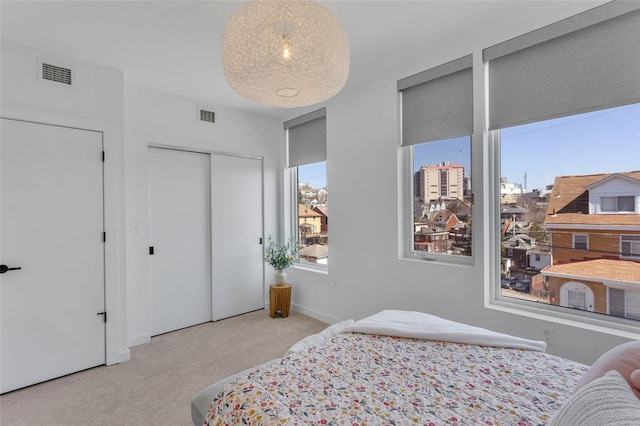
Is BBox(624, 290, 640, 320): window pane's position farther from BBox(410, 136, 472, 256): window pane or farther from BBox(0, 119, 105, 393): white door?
BBox(0, 119, 105, 393): white door

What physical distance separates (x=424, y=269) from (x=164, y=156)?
117 inches

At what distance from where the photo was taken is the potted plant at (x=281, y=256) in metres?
3.87

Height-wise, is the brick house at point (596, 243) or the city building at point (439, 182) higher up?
the city building at point (439, 182)

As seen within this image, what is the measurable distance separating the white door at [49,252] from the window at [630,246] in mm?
3920

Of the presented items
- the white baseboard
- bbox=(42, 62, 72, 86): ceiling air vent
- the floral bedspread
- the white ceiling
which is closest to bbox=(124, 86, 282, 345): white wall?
the white baseboard

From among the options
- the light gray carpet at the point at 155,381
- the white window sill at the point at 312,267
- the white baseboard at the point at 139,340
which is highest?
the white window sill at the point at 312,267

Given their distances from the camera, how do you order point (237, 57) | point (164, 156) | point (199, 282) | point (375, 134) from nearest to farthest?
point (237, 57) < point (375, 134) < point (164, 156) < point (199, 282)

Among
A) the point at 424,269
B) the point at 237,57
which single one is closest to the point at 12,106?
the point at 237,57

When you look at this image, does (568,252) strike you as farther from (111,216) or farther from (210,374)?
(111,216)

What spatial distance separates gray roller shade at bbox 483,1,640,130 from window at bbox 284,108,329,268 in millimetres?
1976

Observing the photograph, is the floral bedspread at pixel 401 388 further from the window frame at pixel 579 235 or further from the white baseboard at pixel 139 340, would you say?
the white baseboard at pixel 139 340

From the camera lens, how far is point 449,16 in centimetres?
209

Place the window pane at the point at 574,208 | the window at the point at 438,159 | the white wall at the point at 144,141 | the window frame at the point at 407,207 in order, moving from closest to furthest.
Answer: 1. the window pane at the point at 574,208
2. the window at the point at 438,159
3. the window frame at the point at 407,207
4. the white wall at the point at 144,141

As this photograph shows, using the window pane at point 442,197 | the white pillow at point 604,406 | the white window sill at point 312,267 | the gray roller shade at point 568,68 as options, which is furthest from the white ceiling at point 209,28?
the white window sill at point 312,267
